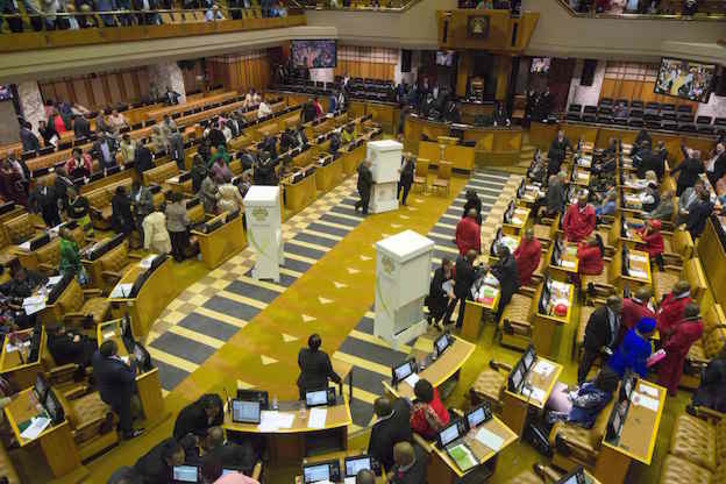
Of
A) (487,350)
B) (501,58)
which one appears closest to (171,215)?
(487,350)

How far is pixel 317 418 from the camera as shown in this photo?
17.4 ft

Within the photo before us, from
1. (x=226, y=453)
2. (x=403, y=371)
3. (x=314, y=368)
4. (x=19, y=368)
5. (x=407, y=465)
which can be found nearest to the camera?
(x=407, y=465)

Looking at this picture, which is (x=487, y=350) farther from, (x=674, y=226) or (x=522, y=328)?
(x=674, y=226)

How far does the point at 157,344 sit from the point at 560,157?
11317mm

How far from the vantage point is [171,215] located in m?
9.43

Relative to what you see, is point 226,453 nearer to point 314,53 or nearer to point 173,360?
point 173,360

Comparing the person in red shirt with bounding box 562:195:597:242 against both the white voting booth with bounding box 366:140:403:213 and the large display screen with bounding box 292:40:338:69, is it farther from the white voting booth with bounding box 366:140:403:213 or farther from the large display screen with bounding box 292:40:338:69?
the large display screen with bounding box 292:40:338:69

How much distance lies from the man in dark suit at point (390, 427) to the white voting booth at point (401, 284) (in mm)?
2429

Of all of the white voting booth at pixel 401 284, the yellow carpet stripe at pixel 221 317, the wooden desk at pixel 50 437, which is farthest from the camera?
the yellow carpet stripe at pixel 221 317

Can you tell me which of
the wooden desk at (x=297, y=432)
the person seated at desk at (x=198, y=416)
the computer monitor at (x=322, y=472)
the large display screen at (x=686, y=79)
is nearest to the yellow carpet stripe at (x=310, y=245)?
the wooden desk at (x=297, y=432)

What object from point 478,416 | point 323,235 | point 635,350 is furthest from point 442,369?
point 323,235

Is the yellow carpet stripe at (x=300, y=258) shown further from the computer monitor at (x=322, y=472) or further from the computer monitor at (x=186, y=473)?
the computer monitor at (x=186, y=473)

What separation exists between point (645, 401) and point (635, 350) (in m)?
0.73

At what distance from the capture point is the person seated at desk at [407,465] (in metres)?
4.23
